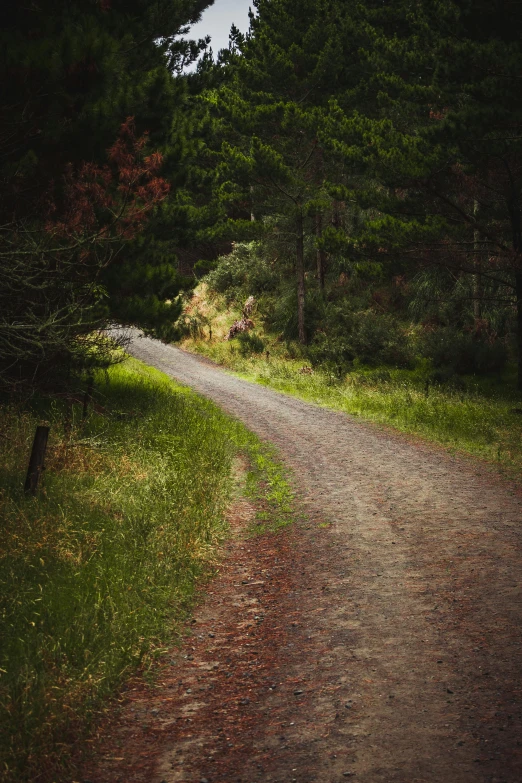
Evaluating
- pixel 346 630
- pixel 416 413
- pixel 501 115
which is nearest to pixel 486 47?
pixel 501 115

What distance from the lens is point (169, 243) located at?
1303 cm

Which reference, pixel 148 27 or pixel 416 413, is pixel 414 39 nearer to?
pixel 148 27

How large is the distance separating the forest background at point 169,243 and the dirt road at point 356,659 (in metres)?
0.57

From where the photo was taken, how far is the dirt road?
3.58m

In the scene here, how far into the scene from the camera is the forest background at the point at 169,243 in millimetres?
5762

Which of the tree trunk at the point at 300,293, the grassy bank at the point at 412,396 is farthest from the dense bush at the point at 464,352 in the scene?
the tree trunk at the point at 300,293

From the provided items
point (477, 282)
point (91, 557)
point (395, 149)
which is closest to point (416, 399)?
point (477, 282)

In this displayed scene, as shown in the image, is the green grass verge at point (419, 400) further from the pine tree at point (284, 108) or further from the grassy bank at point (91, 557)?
the grassy bank at point (91, 557)

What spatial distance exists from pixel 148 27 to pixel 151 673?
41.9 ft

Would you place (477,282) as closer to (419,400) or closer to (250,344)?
(419,400)

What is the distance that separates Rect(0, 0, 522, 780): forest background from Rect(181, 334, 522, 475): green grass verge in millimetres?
203

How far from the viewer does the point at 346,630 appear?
519 centimetres

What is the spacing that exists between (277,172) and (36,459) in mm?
18436

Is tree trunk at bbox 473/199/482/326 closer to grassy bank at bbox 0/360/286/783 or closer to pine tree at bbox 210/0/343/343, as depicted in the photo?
pine tree at bbox 210/0/343/343
